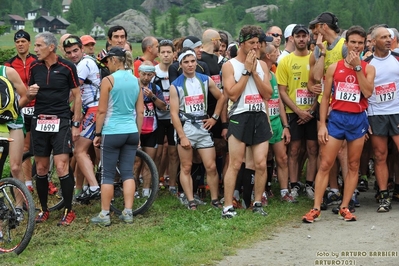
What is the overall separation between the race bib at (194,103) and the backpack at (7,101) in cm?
233

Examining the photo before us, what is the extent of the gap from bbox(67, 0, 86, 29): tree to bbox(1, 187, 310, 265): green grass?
160m

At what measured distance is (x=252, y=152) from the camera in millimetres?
9008

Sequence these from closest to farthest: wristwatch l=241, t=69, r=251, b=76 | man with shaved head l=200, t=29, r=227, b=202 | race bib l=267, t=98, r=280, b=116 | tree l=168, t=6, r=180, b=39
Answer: wristwatch l=241, t=69, r=251, b=76
race bib l=267, t=98, r=280, b=116
man with shaved head l=200, t=29, r=227, b=202
tree l=168, t=6, r=180, b=39

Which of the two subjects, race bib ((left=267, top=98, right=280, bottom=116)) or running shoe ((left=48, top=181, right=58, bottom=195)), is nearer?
race bib ((left=267, top=98, right=280, bottom=116))

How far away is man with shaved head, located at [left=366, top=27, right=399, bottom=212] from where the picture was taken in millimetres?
9109

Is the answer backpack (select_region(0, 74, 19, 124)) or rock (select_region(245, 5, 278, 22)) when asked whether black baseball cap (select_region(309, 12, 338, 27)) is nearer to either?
backpack (select_region(0, 74, 19, 124))

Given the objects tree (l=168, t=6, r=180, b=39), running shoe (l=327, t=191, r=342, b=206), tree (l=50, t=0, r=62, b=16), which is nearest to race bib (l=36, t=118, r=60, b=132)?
running shoe (l=327, t=191, r=342, b=206)

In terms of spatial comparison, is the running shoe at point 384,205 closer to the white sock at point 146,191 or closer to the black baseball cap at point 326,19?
the black baseball cap at point 326,19

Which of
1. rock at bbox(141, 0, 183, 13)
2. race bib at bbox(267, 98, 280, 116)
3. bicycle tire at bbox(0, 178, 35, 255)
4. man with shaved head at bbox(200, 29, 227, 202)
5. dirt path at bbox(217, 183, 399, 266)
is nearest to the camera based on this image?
dirt path at bbox(217, 183, 399, 266)

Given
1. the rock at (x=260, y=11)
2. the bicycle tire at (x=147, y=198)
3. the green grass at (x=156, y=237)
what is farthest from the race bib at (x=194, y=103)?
the rock at (x=260, y=11)

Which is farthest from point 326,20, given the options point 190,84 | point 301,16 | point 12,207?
point 301,16

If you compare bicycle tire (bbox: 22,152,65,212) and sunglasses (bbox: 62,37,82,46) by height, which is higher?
sunglasses (bbox: 62,37,82,46)

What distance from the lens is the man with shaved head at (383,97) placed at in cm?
911

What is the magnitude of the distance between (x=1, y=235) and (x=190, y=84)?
3124 mm
